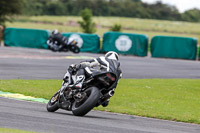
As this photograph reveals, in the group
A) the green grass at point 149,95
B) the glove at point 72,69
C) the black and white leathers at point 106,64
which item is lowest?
the green grass at point 149,95

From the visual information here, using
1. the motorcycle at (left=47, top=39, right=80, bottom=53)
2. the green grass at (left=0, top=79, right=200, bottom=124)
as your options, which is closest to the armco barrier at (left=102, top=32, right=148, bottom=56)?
the motorcycle at (left=47, top=39, right=80, bottom=53)

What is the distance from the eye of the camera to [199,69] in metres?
26.3

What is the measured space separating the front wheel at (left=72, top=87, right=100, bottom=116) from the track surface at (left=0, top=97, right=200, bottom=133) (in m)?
0.14

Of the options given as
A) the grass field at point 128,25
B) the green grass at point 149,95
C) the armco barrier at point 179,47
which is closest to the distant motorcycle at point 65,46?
the armco barrier at point 179,47

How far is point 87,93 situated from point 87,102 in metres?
0.26

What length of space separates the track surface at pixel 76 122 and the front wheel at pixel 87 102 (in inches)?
5.5

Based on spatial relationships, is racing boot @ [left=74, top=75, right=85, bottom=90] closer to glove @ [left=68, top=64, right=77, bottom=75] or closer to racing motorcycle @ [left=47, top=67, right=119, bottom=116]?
racing motorcycle @ [left=47, top=67, right=119, bottom=116]

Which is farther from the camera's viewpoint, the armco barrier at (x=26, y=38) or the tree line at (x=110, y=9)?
the tree line at (x=110, y=9)

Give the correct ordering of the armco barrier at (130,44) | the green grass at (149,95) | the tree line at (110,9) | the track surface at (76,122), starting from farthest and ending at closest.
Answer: the tree line at (110,9), the armco barrier at (130,44), the green grass at (149,95), the track surface at (76,122)

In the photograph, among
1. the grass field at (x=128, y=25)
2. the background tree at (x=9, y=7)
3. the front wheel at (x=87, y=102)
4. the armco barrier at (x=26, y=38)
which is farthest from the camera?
the grass field at (x=128, y=25)

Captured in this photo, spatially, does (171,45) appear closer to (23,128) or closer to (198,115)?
(198,115)

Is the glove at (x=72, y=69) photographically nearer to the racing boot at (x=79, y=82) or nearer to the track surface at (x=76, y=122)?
the racing boot at (x=79, y=82)

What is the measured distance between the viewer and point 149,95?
15.1 meters

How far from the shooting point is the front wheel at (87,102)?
31.0 feet
